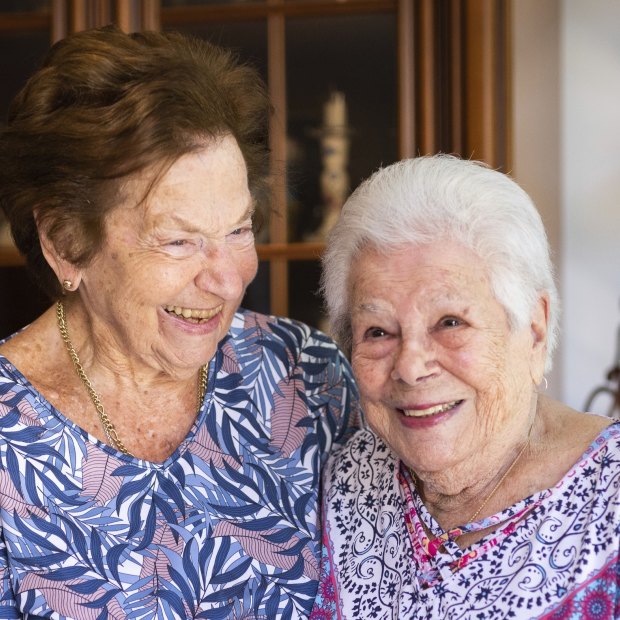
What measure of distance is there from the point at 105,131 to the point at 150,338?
386 millimetres

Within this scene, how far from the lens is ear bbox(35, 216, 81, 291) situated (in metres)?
1.73

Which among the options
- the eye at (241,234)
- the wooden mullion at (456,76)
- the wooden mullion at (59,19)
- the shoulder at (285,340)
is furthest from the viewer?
the wooden mullion at (59,19)

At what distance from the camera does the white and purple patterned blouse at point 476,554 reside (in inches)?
54.6

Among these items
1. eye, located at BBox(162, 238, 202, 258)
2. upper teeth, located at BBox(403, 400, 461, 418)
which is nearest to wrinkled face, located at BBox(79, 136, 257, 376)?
eye, located at BBox(162, 238, 202, 258)

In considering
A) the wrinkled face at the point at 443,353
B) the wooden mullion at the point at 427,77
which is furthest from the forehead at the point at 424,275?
the wooden mullion at the point at 427,77

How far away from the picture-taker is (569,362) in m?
3.04

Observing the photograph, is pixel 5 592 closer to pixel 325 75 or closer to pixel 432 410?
pixel 432 410

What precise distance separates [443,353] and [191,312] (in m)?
0.49

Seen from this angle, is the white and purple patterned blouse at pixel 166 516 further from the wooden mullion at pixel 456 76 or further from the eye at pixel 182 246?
the wooden mullion at pixel 456 76

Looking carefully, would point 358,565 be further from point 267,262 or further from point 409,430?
point 267,262

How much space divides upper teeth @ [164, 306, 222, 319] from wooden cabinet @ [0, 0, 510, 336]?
891 millimetres

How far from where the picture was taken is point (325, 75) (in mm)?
2625

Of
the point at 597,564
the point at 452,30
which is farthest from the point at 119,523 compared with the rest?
the point at 452,30

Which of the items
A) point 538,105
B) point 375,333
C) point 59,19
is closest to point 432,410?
point 375,333
